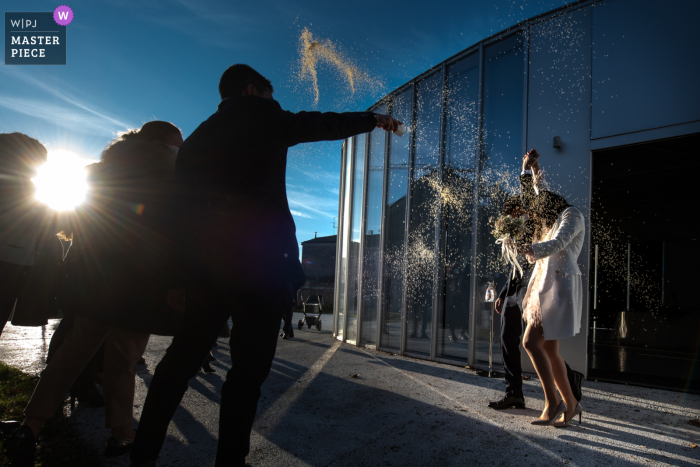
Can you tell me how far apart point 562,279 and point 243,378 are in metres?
2.36

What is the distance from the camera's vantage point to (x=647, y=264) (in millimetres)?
18328

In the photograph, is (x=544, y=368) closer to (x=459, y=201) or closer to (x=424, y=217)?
(x=459, y=201)

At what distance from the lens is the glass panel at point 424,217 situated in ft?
19.6

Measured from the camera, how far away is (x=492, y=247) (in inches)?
207

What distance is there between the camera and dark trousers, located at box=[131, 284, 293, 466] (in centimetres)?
153

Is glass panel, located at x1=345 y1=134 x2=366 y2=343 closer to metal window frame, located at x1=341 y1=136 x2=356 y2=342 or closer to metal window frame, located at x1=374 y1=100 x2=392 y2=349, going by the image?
metal window frame, located at x1=341 y1=136 x2=356 y2=342

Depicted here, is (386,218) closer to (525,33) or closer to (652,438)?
(525,33)

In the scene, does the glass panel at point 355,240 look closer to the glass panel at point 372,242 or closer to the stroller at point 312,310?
the glass panel at point 372,242

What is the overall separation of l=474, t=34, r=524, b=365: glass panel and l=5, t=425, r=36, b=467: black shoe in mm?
4654

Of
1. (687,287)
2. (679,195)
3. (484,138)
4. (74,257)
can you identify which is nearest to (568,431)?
(74,257)

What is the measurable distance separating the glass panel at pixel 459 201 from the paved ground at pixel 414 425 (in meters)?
1.02

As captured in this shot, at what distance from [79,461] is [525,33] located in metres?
6.25

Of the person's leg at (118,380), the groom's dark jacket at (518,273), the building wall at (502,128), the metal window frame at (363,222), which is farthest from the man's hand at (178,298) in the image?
the metal window frame at (363,222)

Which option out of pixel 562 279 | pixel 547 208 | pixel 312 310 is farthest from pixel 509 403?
pixel 312 310
